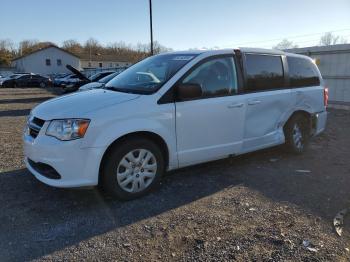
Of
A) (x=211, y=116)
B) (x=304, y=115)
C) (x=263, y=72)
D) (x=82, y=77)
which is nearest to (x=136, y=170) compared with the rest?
(x=211, y=116)

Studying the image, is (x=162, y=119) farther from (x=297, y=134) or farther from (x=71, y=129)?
(x=297, y=134)

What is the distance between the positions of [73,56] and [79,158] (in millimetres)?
73556

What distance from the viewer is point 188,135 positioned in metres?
4.67

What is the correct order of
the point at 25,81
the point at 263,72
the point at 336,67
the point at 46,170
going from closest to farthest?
the point at 46,170
the point at 263,72
the point at 336,67
the point at 25,81

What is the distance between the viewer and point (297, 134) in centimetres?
638

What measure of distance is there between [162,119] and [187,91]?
1.59ft

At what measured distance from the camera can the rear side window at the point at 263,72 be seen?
5.39 metres

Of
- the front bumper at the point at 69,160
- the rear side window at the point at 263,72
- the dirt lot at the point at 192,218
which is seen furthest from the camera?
the rear side window at the point at 263,72

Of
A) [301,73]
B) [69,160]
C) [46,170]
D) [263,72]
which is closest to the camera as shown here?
[69,160]

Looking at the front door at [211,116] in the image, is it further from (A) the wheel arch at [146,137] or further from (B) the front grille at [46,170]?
(B) the front grille at [46,170]

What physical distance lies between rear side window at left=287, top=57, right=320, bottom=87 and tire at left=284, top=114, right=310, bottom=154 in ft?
1.96

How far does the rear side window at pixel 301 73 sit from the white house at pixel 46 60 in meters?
67.5

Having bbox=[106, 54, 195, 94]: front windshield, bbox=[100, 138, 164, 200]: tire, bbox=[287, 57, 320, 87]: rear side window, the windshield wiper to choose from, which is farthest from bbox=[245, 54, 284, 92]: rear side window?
bbox=[100, 138, 164, 200]: tire

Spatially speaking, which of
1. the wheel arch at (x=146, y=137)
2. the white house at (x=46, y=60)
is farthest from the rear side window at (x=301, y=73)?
the white house at (x=46, y=60)
